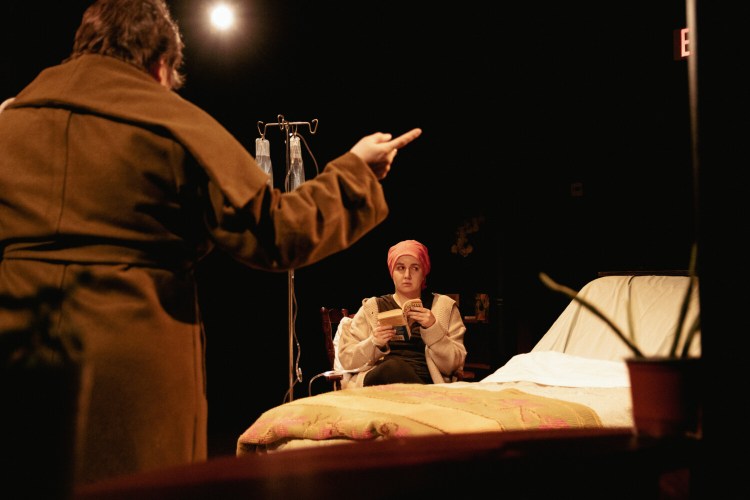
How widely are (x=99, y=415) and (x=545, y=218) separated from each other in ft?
18.8

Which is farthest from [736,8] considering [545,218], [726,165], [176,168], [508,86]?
[545,218]

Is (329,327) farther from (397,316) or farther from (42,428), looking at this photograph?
(42,428)

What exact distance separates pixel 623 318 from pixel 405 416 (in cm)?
179

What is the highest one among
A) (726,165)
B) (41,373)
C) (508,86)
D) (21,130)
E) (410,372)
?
(508,86)

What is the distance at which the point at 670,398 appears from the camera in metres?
0.87

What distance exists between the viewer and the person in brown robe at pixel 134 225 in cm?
104

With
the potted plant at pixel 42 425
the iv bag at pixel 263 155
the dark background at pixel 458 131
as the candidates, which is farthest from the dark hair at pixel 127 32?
the iv bag at pixel 263 155

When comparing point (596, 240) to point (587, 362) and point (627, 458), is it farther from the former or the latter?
Result: point (627, 458)

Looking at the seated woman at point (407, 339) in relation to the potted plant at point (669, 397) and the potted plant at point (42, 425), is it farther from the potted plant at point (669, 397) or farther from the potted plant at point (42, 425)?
the potted plant at point (42, 425)

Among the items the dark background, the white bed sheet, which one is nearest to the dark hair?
the white bed sheet

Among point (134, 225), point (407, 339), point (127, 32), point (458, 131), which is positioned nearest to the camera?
point (134, 225)

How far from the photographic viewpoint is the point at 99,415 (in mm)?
1014

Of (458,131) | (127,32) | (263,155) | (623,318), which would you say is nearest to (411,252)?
(263,155)

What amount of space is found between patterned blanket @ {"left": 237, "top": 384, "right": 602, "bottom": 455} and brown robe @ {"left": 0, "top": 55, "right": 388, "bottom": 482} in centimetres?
108
